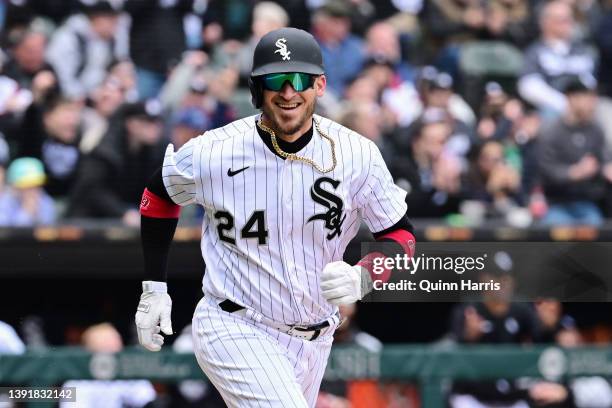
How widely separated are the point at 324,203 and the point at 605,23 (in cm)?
554

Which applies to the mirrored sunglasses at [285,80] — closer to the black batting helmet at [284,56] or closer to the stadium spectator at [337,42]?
the black batting helmet at [284,56]

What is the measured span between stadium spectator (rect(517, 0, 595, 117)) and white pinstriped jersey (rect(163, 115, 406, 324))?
456 centimetres

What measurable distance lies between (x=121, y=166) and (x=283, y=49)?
3.81m

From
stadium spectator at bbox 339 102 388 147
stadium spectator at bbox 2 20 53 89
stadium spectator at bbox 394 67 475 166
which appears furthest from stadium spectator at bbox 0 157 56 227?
stadium spectator at bbox 394 67 475 166

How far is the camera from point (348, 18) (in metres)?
8.74

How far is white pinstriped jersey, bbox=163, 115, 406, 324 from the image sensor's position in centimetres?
406

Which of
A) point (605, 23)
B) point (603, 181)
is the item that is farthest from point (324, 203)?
point (605, 23)

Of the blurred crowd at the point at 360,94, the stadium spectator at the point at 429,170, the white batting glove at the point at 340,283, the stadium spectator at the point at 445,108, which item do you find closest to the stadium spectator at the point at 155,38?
the blurred crowd at the point at 360,94

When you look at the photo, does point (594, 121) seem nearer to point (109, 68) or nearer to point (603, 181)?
point (603, 181)

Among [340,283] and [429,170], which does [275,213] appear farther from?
[429,170]

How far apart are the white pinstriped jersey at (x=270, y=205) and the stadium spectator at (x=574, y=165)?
3845 millimetres

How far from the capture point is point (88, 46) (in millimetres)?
8422

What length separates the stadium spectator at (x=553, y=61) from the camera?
8531mm

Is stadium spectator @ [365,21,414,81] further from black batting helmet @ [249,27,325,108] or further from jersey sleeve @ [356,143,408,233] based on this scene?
black batting helmet @ [249,27,325,108]
